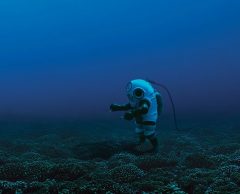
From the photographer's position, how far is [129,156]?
12.4m

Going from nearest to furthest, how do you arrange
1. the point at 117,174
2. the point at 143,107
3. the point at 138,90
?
1. the point at 117,174
2. the point at 143,107
3. the point at 138,90

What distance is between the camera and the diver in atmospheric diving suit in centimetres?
1176

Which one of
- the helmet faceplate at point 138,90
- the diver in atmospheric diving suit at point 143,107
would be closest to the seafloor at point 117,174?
the diver in atmospheric diving suit at point 143,107

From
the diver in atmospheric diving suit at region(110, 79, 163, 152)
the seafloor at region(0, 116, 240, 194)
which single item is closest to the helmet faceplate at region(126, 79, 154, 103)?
the diver in atmospheric diving suit at region(110, 79, 163, 152)

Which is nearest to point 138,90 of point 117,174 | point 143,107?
point 143,107

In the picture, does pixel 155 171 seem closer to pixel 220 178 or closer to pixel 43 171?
pixel 220 178

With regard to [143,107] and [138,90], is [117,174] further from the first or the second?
[138,90]

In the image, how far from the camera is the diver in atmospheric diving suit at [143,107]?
38.6 ft

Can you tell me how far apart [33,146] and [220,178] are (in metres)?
10.4

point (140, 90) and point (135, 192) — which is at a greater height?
point (140, 90)

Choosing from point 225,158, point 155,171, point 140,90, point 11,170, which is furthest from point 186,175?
point 11,170

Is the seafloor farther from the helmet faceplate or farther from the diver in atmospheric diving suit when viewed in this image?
the helmet faceplate

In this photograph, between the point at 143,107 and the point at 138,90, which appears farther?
the point at 138,90

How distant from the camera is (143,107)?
38.2ft
